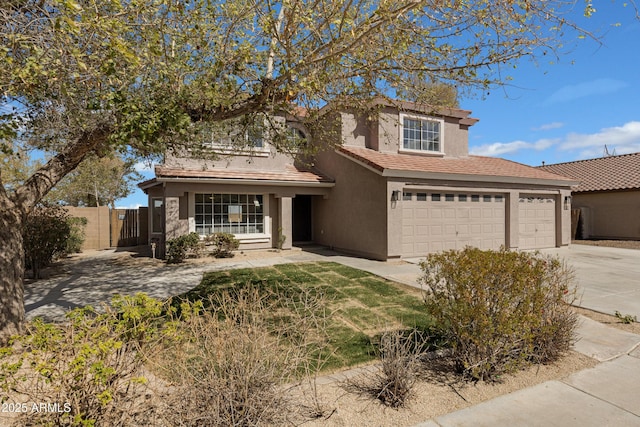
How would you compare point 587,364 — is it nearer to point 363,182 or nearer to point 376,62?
point 376,62

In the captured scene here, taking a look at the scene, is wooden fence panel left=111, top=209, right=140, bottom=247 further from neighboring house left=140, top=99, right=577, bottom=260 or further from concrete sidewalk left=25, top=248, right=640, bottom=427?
concrete sidewalk left=25, top=248, right=640, bottom=427

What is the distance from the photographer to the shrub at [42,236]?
9336mm

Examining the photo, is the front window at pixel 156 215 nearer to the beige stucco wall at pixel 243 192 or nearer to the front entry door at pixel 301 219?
the beige stucco wall at pixel 243 192

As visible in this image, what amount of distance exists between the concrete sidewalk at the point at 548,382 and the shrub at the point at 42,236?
88 centimetres

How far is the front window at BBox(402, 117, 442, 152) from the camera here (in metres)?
14.9

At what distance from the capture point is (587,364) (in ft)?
13.5

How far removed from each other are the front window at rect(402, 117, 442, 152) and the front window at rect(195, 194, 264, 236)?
22.9 ft

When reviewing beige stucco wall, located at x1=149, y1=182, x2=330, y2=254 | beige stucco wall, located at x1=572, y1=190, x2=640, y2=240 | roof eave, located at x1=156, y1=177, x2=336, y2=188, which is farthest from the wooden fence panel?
beige stucco wall, located at x1=572, y1=190, x2=640, y2=240

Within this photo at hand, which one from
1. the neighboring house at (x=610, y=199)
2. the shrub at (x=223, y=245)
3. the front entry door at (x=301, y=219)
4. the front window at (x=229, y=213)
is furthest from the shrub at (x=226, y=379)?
the neighboring house at (x=610, y=199)

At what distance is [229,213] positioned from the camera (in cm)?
1407

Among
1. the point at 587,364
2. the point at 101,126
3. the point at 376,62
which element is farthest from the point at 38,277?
the point at 587,364


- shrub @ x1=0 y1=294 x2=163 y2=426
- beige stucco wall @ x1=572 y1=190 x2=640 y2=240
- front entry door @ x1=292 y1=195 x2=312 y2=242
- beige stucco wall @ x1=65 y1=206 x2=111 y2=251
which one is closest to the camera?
shrub @ x1=0 y1=294 x2=163 y2=426

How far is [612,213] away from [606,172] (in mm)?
3405

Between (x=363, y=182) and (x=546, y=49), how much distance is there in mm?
7921
